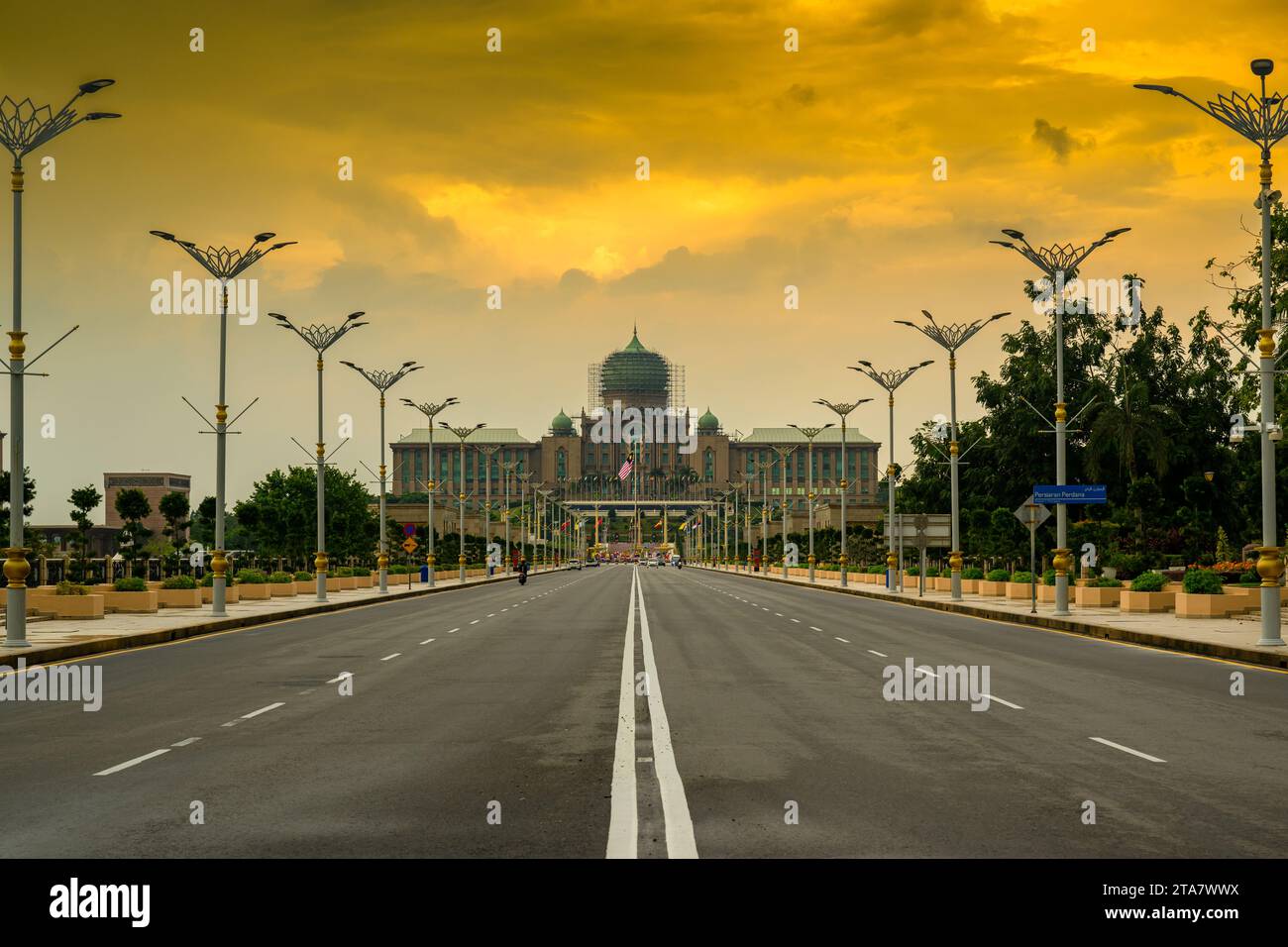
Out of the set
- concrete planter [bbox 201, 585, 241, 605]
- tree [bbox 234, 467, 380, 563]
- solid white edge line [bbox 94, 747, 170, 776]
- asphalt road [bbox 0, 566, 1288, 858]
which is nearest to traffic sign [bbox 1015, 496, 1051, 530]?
asphalt road [bbox 0, 566, 1288, 858]

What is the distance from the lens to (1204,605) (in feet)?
122

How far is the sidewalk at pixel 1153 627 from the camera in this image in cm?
2573

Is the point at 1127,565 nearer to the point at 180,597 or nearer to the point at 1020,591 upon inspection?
the point at 1020,591

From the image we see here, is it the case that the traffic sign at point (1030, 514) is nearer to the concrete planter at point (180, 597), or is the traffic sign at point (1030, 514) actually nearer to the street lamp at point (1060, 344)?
the street lamp at point (1060, 344)

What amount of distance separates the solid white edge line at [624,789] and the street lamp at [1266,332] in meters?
13.3

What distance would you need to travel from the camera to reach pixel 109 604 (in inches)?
1642

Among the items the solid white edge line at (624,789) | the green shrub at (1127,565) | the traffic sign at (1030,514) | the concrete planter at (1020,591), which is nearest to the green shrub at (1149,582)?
the traffic sign at (1030,514)

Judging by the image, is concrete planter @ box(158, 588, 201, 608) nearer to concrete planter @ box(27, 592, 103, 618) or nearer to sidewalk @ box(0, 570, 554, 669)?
sidewalk @ box(0, 570, 554, 669)

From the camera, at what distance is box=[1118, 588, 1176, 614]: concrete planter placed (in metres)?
40.8

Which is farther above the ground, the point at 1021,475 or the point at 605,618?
the point at 1021,475

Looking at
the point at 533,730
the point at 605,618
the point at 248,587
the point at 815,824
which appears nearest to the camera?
the point at 815,824

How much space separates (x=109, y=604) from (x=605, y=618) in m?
14.8
